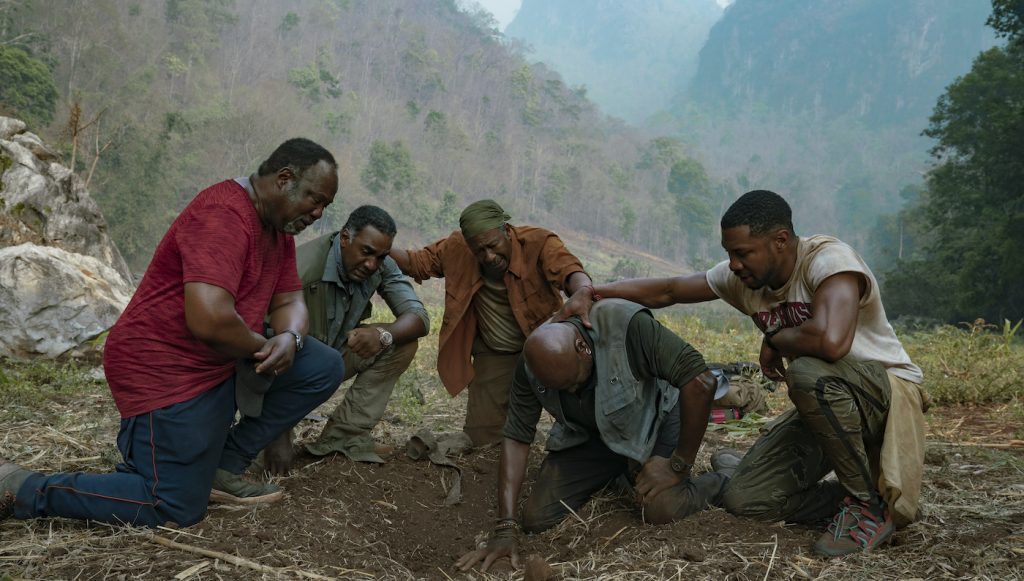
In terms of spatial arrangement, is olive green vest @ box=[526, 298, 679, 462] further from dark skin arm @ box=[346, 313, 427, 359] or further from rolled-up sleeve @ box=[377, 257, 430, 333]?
rolled-up sleeve @ box=[377, 257, 430, 333]

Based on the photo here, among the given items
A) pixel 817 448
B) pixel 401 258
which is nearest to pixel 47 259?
pixel 401 258

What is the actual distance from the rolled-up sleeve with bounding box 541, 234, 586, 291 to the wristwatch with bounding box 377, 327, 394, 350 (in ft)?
2.89

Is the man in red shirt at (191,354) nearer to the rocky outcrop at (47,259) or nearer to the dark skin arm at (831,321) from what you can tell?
the dark skin arm at (831,321)

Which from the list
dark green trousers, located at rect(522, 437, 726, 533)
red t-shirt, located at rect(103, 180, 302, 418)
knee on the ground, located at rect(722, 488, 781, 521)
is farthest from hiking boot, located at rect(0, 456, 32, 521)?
knee on the ground, located at rect(722, 488, 781, 521)

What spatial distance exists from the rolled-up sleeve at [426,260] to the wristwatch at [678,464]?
6.09 feet

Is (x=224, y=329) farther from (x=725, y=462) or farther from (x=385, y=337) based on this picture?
(x=725, y=462)

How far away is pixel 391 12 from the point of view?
6372 cm

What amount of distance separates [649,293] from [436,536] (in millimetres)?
1406

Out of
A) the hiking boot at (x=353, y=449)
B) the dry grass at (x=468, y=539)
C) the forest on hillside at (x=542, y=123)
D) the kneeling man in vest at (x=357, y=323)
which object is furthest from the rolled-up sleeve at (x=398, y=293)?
the forest on hillside at (x=542, y=123)

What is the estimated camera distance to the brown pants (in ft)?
14.0

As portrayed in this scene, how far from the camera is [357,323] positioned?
3.98m

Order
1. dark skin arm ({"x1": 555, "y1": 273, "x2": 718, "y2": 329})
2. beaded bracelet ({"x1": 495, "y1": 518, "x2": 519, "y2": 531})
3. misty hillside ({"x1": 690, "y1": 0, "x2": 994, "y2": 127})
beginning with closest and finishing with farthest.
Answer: beaded bracelet ({"x1": 495, "y1": 518, "x2": 519, "y2": 531}) → dark skin arm ({"x1": 555, "y1": 273, "x2": 718, "y2": 329}) → misty hillside ({"x1": 690, "y1": 0, "x2": 994, "y2": 127})

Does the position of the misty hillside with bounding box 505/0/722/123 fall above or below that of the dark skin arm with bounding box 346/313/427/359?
above

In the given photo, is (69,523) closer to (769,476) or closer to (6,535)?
(6,535)
